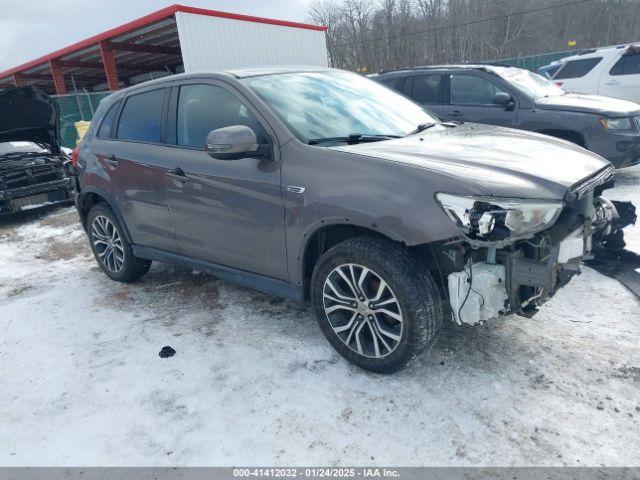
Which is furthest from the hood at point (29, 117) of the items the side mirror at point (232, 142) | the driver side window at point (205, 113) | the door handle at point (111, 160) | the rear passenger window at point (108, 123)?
the side mirror at point (232, 142)

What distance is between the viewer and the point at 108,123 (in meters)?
4.40

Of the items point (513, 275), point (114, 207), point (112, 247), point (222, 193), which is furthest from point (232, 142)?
point (112, 247)

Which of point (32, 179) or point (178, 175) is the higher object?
point (178, 175)

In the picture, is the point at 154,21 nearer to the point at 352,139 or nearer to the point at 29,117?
the point at 29,117

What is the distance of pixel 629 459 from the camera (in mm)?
2090

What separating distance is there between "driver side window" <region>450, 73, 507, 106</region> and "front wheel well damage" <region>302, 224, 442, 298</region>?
16.0 feet

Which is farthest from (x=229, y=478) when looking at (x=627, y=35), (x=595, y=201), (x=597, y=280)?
(x=627, y=35)

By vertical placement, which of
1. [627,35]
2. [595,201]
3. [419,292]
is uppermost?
[627,35]

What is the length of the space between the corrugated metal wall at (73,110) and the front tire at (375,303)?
620 inches

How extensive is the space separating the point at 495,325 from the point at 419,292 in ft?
3.49

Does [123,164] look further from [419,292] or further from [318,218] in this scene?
[419,292]

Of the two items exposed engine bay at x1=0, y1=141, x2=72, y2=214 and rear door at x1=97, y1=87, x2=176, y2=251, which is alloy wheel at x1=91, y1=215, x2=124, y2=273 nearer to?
rear door at x1=97, y1=87, x2=176, y2=251

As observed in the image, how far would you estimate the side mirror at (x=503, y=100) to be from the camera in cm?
654

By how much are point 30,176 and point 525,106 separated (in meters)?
7.81
